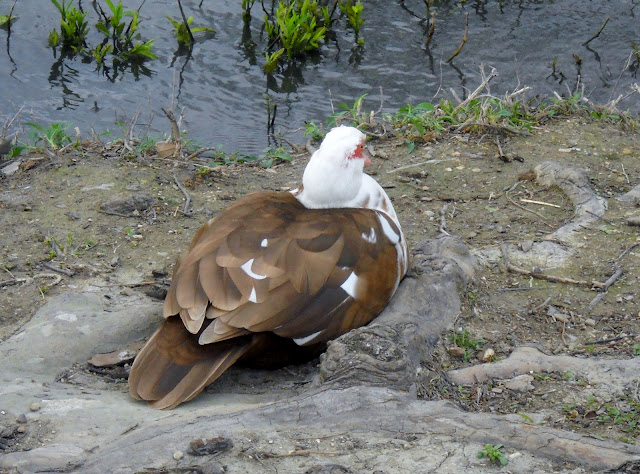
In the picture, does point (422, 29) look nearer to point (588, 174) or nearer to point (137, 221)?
point (588, 174)

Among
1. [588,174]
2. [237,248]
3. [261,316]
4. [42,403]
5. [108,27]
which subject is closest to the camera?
[42,403]

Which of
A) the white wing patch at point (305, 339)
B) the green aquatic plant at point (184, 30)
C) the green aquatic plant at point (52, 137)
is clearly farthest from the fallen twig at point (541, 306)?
the green aquatic plant at point (184, 30)

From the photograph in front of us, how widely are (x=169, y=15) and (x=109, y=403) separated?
23.9 feet

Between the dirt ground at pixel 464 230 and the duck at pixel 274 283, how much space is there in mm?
369

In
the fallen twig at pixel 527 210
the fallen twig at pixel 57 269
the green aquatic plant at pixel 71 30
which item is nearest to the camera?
the fallen twig at pixel 57 269

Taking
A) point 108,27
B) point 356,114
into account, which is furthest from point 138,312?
point 108,27

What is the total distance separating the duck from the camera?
11.6ft

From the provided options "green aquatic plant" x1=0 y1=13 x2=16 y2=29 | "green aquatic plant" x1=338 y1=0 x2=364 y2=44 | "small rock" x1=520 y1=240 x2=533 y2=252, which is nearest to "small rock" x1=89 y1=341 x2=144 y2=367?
"small rock" x1=520 y1=240 x2=533 y2=252

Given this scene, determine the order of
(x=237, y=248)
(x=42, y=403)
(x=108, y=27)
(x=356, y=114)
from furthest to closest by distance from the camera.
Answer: (x=108, y=27) → (x=356, y=114) → (x=237, y=248) → (x=42, y=403)

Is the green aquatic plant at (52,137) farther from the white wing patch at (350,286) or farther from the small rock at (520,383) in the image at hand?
the small rock at (520,383)

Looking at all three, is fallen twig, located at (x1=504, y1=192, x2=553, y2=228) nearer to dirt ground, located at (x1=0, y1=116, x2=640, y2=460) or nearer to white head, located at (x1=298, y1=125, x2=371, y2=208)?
dirt ground, located at (x1=0, y1=116, x2=640, y2=460)

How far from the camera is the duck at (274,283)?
3.54 meters

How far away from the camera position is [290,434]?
2.79 m

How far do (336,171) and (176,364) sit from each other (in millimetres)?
1375
